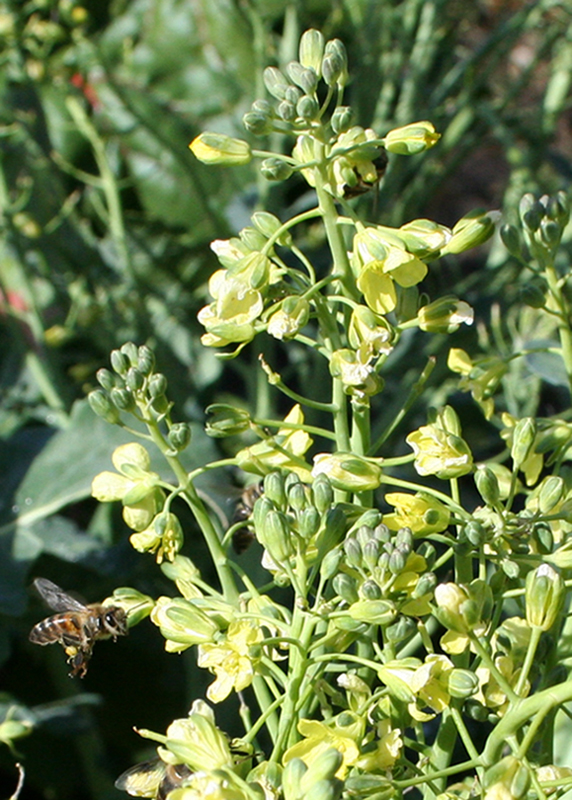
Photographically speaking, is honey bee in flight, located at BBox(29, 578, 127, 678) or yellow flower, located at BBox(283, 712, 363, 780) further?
honey bee in flight, located at BBox(29, 578, 127, 678)

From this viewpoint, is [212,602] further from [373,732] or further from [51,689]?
[51,689]

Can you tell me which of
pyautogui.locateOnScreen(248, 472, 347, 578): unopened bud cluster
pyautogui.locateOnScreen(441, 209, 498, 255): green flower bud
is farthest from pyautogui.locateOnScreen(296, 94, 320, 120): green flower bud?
pyautogui.locateOnScreen(248, 472, 347, 578): unopened bud cluster

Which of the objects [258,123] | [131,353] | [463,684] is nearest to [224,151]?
[258,123]

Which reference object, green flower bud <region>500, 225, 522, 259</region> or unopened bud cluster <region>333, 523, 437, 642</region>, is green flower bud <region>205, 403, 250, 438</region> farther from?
green flower bud <region>500, 225, 522, 259</region>

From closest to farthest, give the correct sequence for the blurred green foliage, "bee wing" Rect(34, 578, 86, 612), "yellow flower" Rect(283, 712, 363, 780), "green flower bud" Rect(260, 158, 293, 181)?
"yellow flower" Rect(283, 712, 363, 780), "green flower bud" Rect(260, 158, 293, 181), "bee wing" Rect(34, 578, 86, 612), the blurred green foliage

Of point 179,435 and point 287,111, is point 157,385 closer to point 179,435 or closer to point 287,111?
point 179,435

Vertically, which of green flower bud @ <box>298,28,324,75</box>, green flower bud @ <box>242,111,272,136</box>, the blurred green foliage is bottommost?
the blurred green foliage

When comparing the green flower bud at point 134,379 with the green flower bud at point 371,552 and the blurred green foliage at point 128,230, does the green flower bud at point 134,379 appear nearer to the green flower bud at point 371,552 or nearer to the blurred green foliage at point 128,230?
the green flower bud at point 371,552
